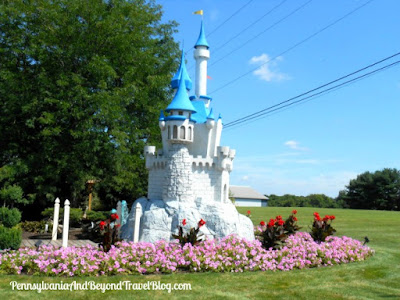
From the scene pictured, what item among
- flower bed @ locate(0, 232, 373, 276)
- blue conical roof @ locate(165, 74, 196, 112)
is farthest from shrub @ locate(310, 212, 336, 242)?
blue conical roof @ locate(165, 74, 196, 112)

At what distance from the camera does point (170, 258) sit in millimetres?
11477

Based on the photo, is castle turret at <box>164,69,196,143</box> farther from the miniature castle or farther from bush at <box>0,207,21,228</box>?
bush at <box>0,207,21,228</box>

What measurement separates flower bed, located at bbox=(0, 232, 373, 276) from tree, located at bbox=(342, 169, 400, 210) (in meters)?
54.9

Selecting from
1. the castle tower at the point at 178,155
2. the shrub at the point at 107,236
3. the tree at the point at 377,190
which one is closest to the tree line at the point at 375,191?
the tree at the point at 377,190

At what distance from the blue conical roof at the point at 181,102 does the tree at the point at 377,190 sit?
185 feet

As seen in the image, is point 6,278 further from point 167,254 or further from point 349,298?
point 349,298

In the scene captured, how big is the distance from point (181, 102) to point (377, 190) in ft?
189

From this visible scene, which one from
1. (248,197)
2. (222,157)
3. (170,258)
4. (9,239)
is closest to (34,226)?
A: (9,239)

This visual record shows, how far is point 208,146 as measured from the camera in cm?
1623

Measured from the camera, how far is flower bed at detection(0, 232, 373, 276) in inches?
421

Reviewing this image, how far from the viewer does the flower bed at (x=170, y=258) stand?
10.7 m

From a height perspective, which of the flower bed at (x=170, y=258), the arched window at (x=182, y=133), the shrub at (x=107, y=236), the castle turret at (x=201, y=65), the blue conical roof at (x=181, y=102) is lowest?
the flower bed at (x=170, y=258)

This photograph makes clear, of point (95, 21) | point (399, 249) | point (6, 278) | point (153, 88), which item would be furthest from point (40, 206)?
point (399, 249)

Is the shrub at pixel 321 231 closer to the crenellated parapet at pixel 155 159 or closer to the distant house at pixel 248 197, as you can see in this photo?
the crenellated parapet at pixel 155 159
